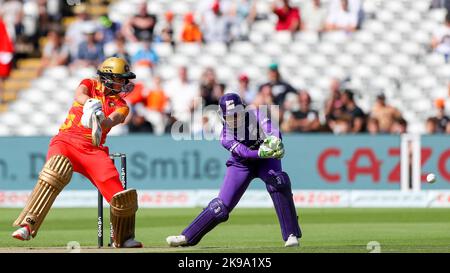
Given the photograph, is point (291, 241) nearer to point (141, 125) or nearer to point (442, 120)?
point (141, 125)

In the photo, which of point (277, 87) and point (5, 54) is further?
point (5, 54)

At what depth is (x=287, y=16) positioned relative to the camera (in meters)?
22.3

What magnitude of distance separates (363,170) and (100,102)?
867 cm

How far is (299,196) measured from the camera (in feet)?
62.1

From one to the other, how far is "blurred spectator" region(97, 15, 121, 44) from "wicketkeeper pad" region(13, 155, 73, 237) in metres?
11.1

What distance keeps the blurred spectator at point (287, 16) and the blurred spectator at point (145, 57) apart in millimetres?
2441

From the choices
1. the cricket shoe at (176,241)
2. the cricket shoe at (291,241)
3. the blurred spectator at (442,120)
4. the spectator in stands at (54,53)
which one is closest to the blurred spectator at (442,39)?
the blurred spectator at (442,120)

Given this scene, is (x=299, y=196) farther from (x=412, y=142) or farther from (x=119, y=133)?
(x=119, y=133)

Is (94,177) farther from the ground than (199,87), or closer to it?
closer to it

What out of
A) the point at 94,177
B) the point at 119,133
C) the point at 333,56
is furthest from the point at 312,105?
the point at 94,177

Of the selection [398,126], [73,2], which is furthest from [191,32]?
[398,126]

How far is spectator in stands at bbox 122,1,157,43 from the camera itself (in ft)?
72.6

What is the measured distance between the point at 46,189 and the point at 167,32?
11330mm

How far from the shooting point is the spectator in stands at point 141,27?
22.1m
